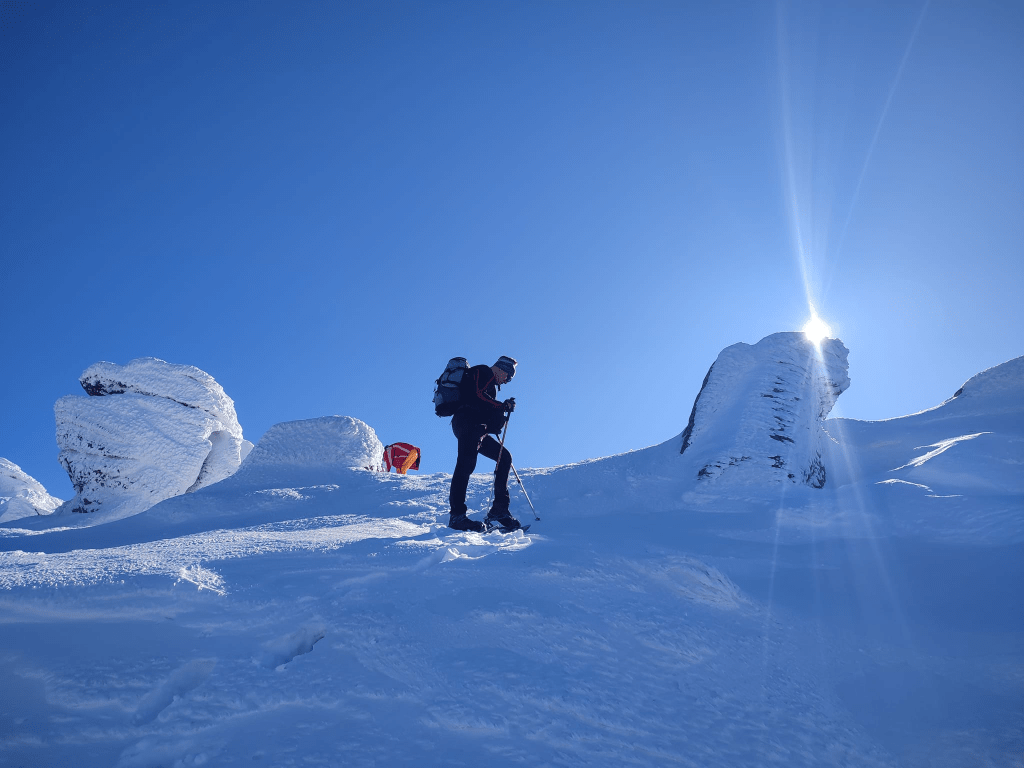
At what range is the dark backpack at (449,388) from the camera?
7371 millimetres

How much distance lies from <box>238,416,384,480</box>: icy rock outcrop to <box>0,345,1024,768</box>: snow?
20.7 feet

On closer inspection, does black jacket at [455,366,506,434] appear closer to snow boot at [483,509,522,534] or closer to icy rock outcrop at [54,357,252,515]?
snow boot at [483,509,522,534]

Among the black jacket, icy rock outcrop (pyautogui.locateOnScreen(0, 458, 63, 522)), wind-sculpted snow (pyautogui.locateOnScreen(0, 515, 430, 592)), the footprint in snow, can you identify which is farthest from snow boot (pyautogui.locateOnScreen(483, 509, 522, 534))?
icy rock outcrop (pyautogui.locateOnScreen(0, 458, 63, 522))

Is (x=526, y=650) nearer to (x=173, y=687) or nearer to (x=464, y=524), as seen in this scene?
(x=173, y=687)

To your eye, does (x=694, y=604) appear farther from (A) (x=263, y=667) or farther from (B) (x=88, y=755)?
(B) (x=88, y=755)

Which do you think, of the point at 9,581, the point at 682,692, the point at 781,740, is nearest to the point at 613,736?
the point at 682,692

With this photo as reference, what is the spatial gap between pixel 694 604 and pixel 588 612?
101 centimetres

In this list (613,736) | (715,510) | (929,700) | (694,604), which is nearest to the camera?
(613,736)

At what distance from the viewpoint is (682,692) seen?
10.9 feet

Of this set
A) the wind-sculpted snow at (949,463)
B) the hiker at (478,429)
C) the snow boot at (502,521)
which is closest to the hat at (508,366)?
the hiker at (478,429)

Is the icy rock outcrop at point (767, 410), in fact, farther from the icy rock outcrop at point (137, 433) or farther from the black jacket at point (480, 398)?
the icy rock outcrop at point (137, 433)

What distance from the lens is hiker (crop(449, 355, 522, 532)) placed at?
23.3 feet

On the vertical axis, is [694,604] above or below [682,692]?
above

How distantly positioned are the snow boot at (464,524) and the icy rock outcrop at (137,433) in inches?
579
